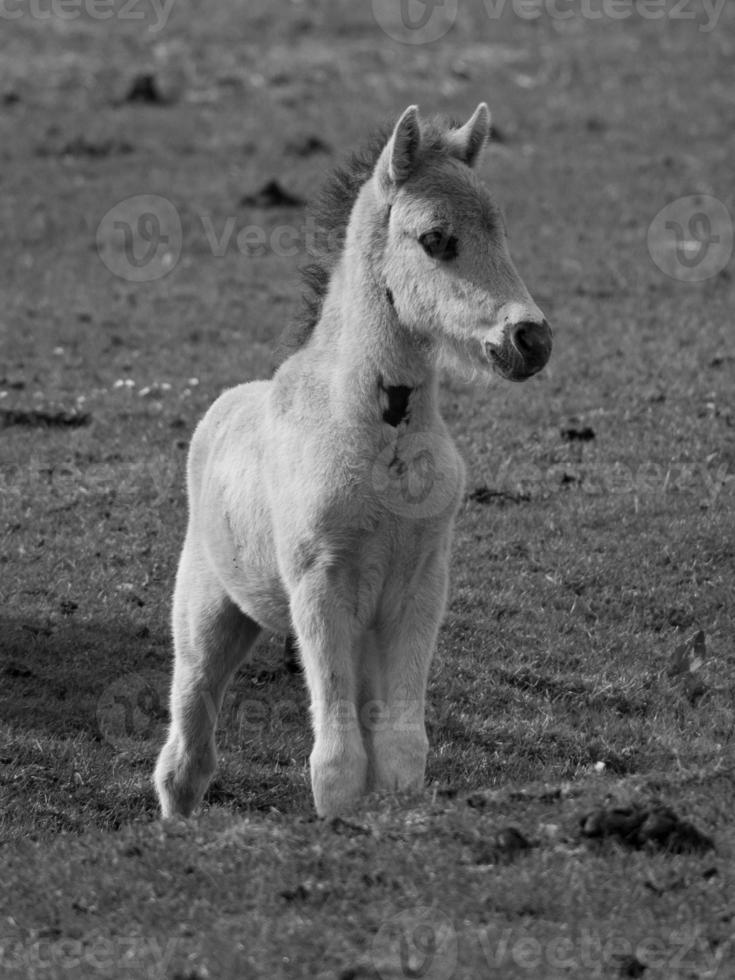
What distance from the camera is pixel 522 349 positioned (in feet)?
22.5

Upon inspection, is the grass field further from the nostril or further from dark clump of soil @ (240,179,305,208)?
the nostril

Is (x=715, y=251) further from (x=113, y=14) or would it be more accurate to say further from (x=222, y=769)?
Result: (x=113, y=14)

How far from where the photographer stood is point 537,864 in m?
6.40

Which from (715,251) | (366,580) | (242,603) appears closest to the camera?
(366,580)

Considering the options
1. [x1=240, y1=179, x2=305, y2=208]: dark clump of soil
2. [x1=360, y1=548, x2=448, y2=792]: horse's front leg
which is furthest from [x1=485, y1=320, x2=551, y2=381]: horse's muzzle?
[x1=240, y1=179, x2=305, y2=208]: dark clump of soil

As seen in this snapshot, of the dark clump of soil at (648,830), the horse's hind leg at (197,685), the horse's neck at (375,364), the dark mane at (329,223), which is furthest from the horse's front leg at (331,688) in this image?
the dark mane at (329,223)

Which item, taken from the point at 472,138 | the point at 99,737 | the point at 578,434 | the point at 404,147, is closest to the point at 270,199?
the point at 578,434

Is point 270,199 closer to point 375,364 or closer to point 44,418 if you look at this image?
point 44,418

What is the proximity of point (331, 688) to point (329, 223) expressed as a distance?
7.82 feet

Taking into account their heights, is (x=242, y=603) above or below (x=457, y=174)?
below

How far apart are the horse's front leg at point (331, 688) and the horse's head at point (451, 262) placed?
47.2 inches

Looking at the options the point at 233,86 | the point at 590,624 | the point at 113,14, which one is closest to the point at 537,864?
the point at 590,624

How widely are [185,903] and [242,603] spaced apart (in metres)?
2.05

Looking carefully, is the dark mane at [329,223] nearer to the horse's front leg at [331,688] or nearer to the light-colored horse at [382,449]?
the light-colored horse at [382,449]
